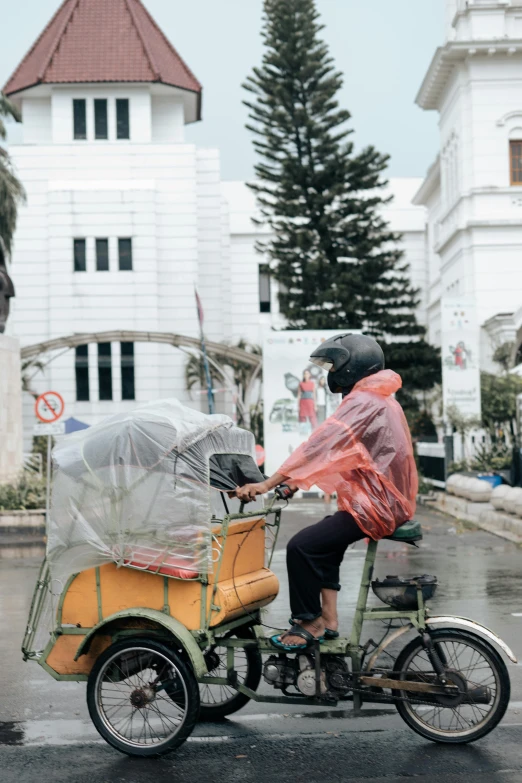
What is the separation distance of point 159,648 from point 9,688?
2.11 meters

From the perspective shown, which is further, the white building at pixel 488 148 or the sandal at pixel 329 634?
the white building at pixel 488 148

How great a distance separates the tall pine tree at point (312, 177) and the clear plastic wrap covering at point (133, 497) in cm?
3302

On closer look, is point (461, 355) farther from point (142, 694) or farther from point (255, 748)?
point (142, 694)

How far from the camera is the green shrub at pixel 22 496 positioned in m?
19.5

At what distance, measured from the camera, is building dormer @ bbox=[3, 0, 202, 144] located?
50.2 metres

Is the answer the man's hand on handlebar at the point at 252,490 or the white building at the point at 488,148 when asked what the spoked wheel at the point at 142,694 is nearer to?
the man's hand on handlebar at the point at 252,490

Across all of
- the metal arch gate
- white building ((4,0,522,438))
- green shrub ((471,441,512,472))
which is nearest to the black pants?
green shrub ((471,441,512,472))

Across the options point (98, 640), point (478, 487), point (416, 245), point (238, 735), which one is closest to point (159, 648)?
point (98, 640)

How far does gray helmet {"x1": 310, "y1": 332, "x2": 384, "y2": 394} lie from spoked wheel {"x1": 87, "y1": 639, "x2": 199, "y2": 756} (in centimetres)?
155

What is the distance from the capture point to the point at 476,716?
5.65 metres

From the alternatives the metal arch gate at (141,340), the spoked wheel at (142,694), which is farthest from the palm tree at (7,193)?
the spoked wheel at (142,694)

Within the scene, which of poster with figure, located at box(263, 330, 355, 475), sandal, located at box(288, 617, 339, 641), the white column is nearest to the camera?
sandal, located at box(288, 617, 339, 641)

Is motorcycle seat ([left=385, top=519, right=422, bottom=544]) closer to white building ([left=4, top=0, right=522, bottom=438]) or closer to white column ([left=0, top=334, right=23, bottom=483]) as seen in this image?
white column ([left=0, top=334, right=23, bottom=483])

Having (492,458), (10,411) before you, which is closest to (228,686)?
(10,411)
